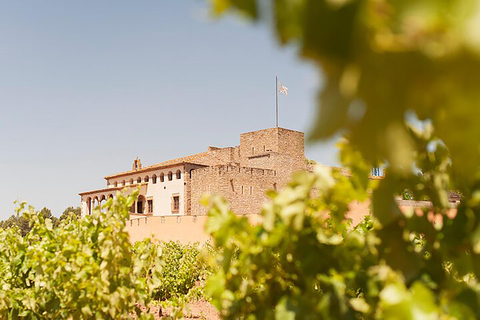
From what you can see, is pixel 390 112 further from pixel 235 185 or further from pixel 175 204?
pixel 175 204

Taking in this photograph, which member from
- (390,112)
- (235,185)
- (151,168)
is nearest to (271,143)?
(235,185)

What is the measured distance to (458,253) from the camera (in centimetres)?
154

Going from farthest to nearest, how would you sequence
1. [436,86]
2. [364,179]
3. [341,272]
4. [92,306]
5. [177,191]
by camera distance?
[177,191] → [92,306] → [341,272] → [364,179] → [436,86]

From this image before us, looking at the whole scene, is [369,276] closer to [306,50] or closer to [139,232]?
[306,50]

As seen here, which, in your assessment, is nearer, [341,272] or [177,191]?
[341,272]

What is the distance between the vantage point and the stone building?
33531 millimetres

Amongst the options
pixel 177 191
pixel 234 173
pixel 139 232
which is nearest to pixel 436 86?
pixel 139 232

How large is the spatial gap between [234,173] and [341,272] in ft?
104

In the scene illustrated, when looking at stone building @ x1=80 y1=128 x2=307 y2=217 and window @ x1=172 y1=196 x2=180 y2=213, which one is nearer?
stone building @ x1=80 y1=128 x2=307 y2=217

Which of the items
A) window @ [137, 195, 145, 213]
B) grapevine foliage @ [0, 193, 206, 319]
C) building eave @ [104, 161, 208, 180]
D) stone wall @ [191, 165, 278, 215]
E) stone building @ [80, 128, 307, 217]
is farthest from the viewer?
window @ [137, 195, 145, 213]

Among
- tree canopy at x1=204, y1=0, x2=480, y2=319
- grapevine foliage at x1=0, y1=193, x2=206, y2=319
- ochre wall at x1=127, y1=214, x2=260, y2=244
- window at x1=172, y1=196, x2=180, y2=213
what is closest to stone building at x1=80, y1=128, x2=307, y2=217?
window at x1=172, y1=196, x2=180, y2=213

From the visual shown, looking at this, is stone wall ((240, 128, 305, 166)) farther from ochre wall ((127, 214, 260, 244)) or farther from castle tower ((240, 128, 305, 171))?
ochre wall ((127, 214, 260, 244))

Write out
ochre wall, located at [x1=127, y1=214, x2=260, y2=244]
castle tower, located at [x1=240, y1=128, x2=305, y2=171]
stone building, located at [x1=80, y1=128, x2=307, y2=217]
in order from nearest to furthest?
ochre wall, located at [x1=127, y1=214, x2=260, y2=244], stone building, located at [x1=80, y1=128, x2=307, y2=217], castle tower, located at [x1=240, y1=128, x2=305, y2=171]

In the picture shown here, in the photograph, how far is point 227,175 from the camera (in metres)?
33.1
